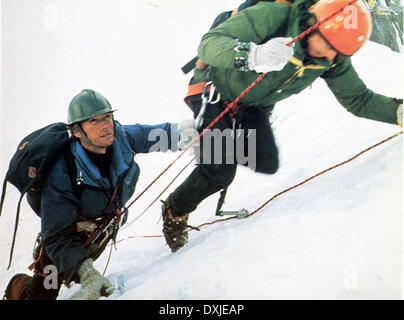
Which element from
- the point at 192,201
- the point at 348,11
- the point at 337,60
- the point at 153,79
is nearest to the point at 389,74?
the point at 337,60

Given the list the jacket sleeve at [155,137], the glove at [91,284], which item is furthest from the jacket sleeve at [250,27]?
the glove at [91,284]

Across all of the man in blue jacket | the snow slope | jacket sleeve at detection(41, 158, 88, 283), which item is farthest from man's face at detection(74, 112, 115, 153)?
the snow slope

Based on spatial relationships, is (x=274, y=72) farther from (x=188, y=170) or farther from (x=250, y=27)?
(x=188, y=170)

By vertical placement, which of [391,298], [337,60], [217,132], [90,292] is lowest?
[391,298]

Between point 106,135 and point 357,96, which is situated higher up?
point 106,135

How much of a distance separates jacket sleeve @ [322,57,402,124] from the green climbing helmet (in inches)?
33.3

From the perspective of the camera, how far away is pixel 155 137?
1.39 meters

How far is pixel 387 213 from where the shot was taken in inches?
37.0

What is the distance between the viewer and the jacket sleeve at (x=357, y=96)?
1.25 meters

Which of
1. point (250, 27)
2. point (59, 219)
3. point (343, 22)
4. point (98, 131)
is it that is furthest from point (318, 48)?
point (59, 219)

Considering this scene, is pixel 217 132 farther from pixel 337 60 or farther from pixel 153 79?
pixel 153 79

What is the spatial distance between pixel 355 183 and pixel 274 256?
1.36 ft

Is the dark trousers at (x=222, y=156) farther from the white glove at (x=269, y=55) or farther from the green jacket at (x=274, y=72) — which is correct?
the white glove at (x=269, y=55)

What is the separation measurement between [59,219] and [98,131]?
329 mm
